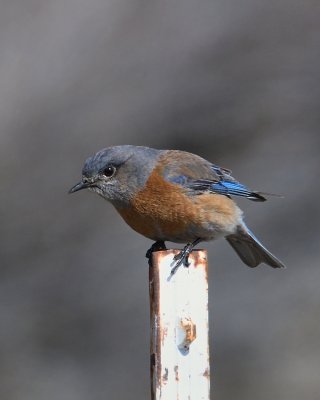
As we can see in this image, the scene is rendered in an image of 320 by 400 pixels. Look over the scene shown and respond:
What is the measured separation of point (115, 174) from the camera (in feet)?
21.5

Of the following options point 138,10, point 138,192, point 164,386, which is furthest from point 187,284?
point 138,10

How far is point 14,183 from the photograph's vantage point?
12133 millimetres

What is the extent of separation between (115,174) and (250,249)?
4.10 feet

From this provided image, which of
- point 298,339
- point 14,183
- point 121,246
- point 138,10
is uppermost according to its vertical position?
point 138,10

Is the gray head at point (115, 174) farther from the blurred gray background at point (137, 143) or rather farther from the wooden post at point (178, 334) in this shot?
the blurred gray background at point (137, 143)

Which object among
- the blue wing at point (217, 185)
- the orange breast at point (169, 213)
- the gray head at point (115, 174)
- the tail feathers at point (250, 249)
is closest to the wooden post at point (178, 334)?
the orange breast at point (169, 213)

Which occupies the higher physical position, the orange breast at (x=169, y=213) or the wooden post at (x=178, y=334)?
the orange breast at (x=169, y=213)

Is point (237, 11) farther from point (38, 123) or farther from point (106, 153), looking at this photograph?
point (106, 153)

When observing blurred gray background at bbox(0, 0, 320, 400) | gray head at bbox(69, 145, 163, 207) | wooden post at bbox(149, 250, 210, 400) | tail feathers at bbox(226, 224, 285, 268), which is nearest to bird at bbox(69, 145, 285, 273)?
gray head at bbox(69, 145, 163, 207)

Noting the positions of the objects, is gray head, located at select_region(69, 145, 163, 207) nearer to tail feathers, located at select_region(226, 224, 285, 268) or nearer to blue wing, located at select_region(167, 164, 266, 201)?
blue wing, located at select_region(167, 164, 266, 201)

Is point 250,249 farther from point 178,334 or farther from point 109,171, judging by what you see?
point 178,334

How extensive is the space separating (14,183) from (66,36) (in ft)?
6.19

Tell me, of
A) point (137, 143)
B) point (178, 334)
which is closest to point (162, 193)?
point (178, 334)

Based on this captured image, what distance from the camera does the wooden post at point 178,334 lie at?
14.3 feet
